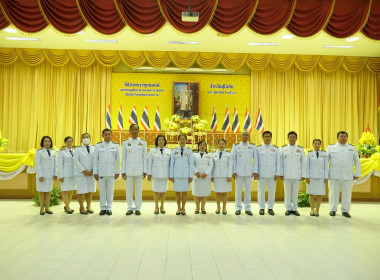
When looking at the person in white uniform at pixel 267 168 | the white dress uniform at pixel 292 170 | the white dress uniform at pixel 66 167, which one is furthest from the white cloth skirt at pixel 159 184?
the white dress uniform at pixel 292 170

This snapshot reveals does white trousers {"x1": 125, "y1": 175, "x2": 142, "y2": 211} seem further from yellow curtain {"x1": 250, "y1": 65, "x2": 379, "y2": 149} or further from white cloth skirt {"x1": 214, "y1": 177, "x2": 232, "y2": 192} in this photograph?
yellow curtain {"x1": 250, "y1": 65, "x2": 379, "y2": 149}

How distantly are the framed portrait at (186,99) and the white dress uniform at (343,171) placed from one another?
5820mm

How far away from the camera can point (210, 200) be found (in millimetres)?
8297

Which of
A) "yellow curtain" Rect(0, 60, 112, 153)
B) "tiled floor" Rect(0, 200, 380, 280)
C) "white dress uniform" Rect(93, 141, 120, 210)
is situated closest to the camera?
"tiled floor" Rect(0, 200, 380, 280)

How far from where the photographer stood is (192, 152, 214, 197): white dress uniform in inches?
255

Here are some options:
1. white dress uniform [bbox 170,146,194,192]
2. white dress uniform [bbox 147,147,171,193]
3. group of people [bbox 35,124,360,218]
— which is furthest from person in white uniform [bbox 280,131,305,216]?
white dress uniform [bbox 147,147,171,193]

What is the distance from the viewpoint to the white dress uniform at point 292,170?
6.50m

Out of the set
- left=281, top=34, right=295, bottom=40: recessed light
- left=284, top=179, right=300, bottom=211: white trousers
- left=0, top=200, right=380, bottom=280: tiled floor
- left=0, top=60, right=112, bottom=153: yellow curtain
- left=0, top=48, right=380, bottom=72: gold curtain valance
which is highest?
→ left=281, top=34, right=295, bottom=40: recessed light

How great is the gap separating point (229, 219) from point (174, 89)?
21.4 ft

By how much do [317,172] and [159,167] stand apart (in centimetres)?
283

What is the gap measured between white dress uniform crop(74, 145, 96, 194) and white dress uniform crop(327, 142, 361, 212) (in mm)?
4322

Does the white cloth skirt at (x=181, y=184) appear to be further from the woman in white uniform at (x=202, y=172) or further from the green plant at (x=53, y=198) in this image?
the green plant at (x=53, y=198)

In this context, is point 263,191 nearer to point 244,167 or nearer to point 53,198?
point 244,167

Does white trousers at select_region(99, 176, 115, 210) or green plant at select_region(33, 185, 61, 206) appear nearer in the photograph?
white trousers at select_region(99, 176, 115, 210)
